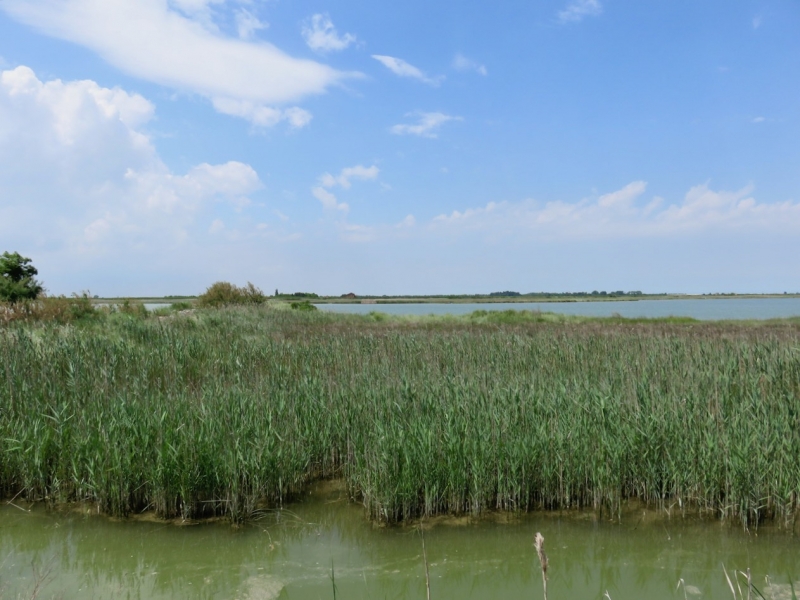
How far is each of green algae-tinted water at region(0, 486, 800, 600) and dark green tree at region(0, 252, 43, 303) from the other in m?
16.0

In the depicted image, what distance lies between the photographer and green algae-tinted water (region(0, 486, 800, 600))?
11.1 ft

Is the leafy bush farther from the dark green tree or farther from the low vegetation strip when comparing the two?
the low vegetation strip

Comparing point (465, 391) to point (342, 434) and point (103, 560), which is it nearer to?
point (342, 434)

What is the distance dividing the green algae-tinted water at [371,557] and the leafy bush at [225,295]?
2194 cm

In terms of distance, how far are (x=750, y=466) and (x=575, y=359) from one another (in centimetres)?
433

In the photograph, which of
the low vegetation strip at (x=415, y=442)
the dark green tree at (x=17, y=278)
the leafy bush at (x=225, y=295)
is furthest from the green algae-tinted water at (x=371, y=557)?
the leafy bush at (x=225, y=295)

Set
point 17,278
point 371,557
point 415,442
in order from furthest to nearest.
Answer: point 17,278 < point 415,442 < point 371,557

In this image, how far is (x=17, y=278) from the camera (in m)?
22.2

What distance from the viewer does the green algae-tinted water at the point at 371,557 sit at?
340cm

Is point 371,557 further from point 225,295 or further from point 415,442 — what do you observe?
point 225,295

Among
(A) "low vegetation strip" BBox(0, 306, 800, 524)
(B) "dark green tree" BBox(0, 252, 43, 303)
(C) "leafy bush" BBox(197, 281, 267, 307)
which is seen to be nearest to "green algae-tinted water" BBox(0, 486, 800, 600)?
(A) "low vegetation strip" BBox(0, 306, 800, 524)

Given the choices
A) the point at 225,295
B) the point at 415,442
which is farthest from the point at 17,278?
the point at 415,442

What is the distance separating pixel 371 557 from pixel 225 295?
24084mm

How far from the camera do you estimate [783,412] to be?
507 cm
